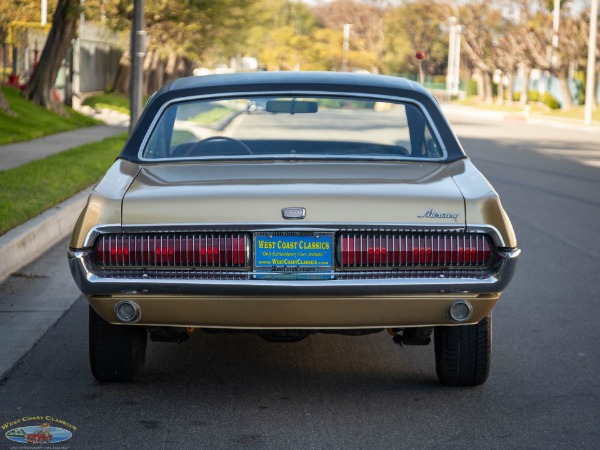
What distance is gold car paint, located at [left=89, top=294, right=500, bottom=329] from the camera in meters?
4.92

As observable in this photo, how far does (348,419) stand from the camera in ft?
16.6

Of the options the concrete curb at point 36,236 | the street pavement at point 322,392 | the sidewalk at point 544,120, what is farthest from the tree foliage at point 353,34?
the street pavement at point 322,392

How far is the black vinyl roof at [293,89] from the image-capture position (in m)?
6.00

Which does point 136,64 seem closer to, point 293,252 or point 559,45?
point 293,252

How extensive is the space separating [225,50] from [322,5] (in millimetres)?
75710

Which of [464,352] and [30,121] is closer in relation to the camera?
[464,352]

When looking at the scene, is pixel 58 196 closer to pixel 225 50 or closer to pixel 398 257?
pixel 398 257

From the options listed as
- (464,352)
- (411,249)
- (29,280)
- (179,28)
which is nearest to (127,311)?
(411,249)

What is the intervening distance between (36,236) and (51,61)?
20.8m

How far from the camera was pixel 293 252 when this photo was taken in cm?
492

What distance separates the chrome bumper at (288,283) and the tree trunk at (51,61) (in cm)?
2470

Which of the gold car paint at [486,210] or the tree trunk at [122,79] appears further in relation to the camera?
the tree trunk at [122,79]

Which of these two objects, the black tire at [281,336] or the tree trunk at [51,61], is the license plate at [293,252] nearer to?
the black tire at [281,336]

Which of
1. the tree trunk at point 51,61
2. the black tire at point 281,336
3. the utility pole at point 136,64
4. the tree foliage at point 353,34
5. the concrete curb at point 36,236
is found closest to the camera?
the black tire at point 281,336
